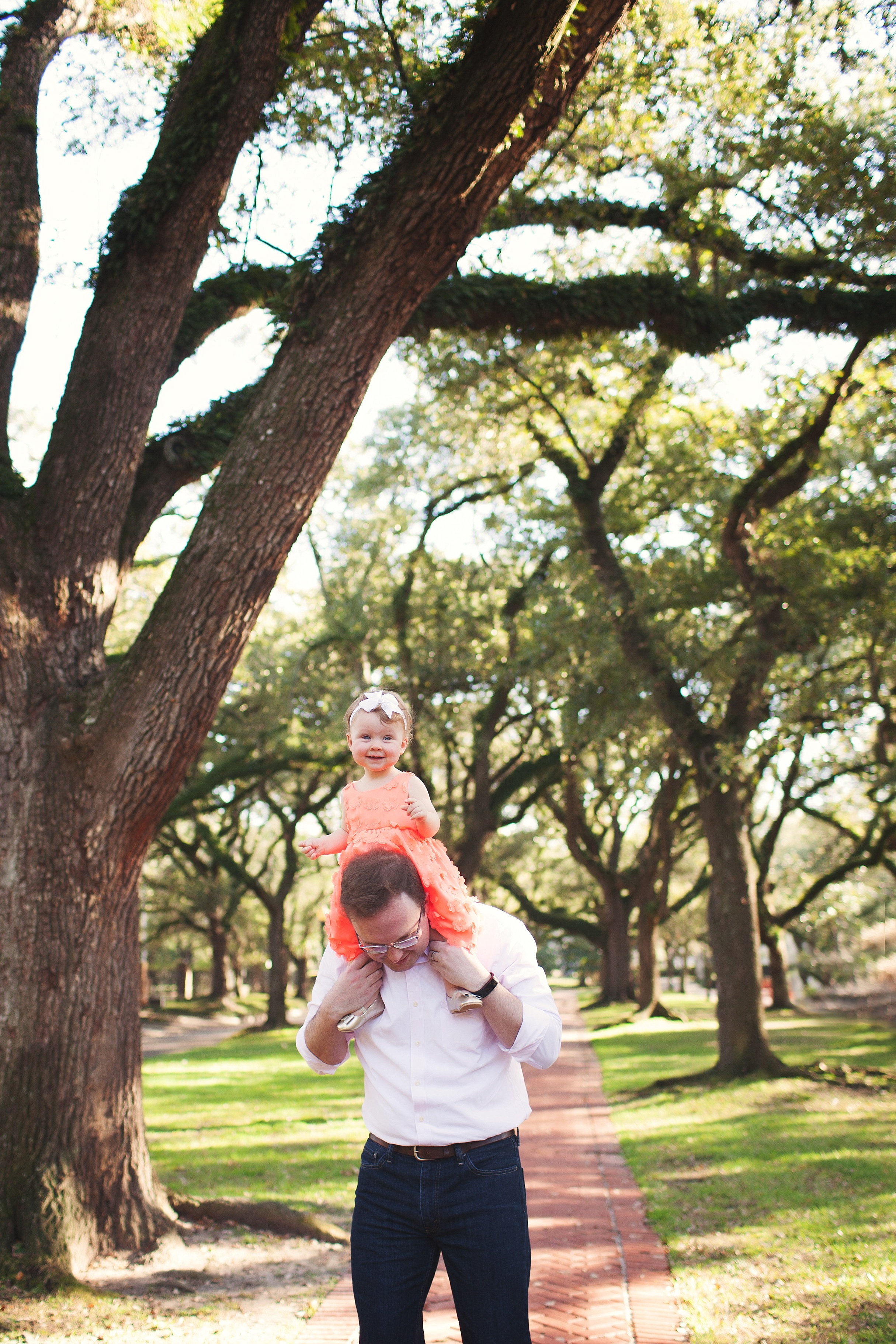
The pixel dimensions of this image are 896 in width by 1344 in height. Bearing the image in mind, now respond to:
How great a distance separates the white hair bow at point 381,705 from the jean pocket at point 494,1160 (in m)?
1.28

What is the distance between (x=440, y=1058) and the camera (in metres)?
2.30

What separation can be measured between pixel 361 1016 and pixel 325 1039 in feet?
0.41

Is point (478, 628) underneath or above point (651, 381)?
underneath

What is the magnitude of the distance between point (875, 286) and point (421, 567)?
32.3 feet

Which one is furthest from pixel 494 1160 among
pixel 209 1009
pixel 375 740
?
pixel 209 1009

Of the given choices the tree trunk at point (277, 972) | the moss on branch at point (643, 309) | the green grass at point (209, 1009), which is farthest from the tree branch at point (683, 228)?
the green grass at point (209, 1009)

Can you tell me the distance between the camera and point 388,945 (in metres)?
2.23

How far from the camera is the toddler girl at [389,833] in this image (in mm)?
2326

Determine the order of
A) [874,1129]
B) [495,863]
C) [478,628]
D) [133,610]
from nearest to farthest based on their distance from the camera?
[874,1129], [478,628], [133,610], [495,863]

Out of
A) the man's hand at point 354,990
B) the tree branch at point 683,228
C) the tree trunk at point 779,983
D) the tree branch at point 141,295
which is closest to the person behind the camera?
the man's hand at point 354,990

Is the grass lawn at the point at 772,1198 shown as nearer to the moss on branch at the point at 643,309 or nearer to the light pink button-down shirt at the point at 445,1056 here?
the light pink button-down shirt at the point at 445,1056

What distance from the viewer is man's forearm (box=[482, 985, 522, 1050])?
2.25m

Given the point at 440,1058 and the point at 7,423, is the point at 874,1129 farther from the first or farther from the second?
the point at 7,423

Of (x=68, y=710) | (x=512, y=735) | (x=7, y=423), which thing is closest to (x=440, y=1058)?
(x=68, y=710)
